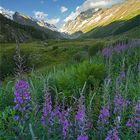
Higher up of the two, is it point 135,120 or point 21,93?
point 21,93

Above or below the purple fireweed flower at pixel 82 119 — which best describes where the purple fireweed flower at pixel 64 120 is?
below

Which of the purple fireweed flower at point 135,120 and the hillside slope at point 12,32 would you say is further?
the hillside slope at point 12,32

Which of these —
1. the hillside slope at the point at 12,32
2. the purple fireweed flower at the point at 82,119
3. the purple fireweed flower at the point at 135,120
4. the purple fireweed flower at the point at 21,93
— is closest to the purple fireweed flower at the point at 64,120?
the purple fireweed flower at the point at 82,119

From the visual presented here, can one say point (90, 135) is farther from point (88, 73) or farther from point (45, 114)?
point (88, 73)

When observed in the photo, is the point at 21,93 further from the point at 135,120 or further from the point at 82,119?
the point at 135,120

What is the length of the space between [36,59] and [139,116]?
136 feet

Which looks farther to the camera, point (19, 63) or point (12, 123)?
point (12, 123)

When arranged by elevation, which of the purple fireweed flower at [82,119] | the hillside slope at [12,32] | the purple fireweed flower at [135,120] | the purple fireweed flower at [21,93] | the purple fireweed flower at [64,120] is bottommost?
the hillside slope at [12,32]

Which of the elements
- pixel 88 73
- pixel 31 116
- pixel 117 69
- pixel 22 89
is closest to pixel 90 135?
pixel 31 116

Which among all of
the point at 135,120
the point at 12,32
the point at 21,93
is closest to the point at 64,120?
the point at 21,93

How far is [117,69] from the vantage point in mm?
10906

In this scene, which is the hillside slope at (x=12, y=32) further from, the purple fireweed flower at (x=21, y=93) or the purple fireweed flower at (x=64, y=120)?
the purple fireweed flower at (x=21, y=93)

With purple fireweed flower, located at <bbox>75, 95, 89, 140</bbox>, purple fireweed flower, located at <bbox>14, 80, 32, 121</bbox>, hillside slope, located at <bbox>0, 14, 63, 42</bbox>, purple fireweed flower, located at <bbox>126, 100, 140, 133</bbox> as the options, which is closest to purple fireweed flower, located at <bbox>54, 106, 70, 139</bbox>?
purple fireweed flower, located at <bbox>75, 95, 89, 140</bbox>

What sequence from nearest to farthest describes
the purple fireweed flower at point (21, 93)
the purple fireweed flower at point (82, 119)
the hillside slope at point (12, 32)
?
the purple fireweed flower at point (82, 119) < the purple fireweed flower at point (21, 93) < the hillside slope at point (12, 32)
